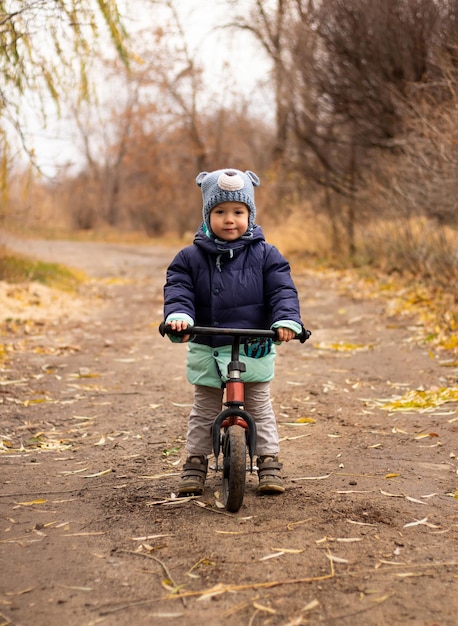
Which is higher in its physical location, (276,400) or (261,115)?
(261,115)

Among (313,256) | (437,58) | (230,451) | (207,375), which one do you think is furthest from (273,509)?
(313,256)

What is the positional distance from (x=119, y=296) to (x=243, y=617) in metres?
12.8

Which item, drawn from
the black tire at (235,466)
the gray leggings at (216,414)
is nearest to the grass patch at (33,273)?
the gray leggings at (216,414)

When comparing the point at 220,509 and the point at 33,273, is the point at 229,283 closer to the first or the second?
the point at 220,509

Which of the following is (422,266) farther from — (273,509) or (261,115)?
(261,115)

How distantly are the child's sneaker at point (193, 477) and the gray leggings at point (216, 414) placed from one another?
0.05m

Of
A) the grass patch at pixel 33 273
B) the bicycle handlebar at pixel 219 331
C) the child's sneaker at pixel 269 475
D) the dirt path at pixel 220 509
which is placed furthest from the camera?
the grass patch at pixel 33 273

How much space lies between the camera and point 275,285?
432 centimetres

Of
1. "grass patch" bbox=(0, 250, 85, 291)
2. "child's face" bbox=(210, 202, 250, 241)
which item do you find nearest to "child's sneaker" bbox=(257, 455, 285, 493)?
"child's face" bbox=(210, 202, 250, 241)

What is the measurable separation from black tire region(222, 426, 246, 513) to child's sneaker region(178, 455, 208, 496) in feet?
1.02

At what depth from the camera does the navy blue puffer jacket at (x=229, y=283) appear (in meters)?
4.28

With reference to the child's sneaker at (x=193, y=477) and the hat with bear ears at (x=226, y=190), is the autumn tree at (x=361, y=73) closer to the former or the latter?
the hat with bear ears at (x=226, y=190)

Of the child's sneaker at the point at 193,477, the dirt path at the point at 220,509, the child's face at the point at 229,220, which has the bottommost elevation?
the dirt path at the point at 220,509

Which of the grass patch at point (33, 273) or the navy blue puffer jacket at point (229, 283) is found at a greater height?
the navy blue puffer jacket at point (229, 283)
